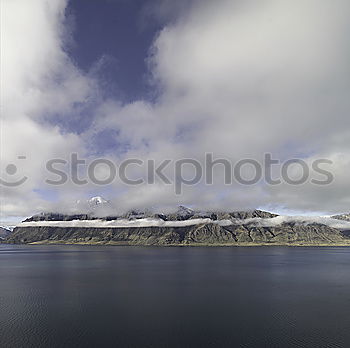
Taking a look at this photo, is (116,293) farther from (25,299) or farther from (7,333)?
(7,333)

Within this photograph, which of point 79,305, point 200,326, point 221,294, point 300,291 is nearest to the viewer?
point 200,326

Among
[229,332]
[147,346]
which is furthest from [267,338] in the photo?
[147,346]

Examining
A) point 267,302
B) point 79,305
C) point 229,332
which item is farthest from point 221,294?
point 79,305

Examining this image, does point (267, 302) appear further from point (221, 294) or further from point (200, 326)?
point (200, 326)

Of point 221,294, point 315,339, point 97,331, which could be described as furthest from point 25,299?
point 315,339

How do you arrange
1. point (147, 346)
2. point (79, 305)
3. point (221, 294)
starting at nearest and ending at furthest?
point (147, 346) → point (79, 305) → point (221, 294)

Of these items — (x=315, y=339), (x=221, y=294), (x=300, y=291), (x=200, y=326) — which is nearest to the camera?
(x=315, y=339)

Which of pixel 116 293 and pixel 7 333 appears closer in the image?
pixel 7 333

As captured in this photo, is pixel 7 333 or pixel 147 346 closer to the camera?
pixel 147 346

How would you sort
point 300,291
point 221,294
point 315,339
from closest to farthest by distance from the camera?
1. point 315,339
2. point 221,294
3. point 300,291
